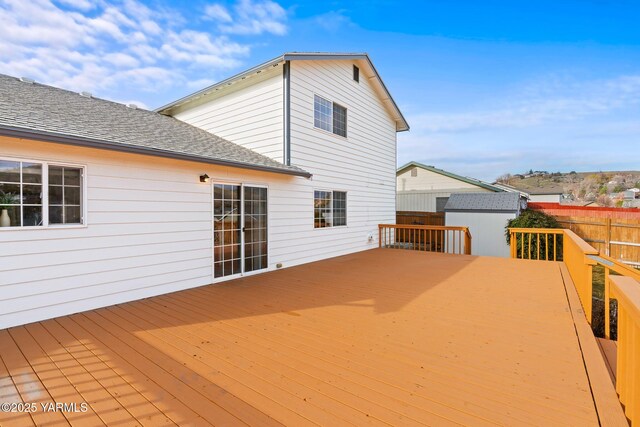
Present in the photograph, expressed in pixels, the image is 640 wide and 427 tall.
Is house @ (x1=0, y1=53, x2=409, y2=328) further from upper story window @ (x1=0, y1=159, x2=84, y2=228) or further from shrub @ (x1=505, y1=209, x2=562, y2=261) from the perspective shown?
shrub @ (x1=505, y1=209, x2=562, y2=261)

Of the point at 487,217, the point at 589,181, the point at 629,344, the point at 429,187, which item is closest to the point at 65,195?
the point at 629,344

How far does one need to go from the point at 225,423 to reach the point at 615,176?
64.8m

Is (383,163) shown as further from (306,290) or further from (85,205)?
(85,205)

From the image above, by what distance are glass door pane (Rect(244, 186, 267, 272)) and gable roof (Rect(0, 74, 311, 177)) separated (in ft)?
2.26

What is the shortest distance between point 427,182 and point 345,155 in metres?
10.6

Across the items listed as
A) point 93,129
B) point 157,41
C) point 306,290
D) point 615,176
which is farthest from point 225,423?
point 615,176

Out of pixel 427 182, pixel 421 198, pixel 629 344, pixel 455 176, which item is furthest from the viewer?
pixel 427 182

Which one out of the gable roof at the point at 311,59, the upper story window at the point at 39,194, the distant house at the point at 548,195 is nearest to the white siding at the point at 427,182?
the gable roof at the point at 311,59

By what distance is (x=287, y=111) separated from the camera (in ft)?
22.7

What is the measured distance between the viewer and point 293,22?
10195mm

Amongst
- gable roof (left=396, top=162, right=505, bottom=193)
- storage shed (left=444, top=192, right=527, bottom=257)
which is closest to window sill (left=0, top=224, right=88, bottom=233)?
storage shed (left=444, top=192, right=527, bottom=257)

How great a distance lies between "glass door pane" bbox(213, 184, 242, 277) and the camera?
561 cm

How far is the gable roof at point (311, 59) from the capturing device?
22.5ft

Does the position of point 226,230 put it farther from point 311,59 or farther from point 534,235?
point 534,235
